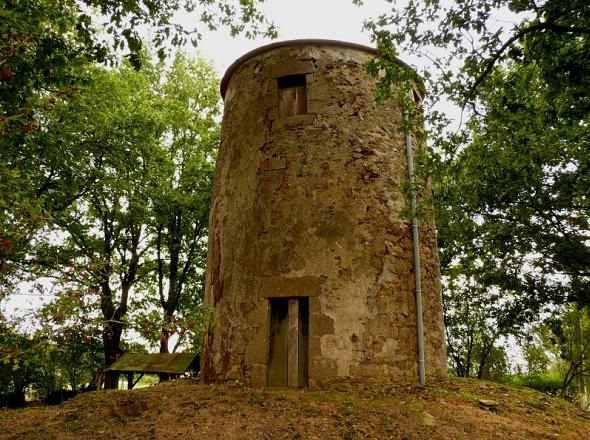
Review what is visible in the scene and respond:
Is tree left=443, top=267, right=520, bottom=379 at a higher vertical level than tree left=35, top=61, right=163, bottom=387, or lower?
lower

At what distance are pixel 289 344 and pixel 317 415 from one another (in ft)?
4.82

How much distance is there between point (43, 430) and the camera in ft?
19.9

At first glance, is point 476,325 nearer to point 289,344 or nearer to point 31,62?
point 289,344

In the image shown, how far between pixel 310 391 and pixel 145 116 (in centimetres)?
970

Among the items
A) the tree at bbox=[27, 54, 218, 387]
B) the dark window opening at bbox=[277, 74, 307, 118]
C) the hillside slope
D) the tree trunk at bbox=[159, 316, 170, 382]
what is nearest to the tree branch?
the dark window opening at bbox=[277, 74, 307, 118]

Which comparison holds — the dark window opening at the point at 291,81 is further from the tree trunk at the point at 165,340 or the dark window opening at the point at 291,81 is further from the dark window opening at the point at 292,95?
the tree trunk at the point at 165,340

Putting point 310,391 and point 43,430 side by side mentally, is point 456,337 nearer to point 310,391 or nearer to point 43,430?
point 310,391

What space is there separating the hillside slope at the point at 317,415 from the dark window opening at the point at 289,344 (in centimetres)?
45

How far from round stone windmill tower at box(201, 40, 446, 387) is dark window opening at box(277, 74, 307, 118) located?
0.08ft

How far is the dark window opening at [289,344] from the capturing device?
6855 mm

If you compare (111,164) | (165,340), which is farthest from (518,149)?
(111,164)

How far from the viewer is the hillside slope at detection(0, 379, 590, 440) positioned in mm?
5312

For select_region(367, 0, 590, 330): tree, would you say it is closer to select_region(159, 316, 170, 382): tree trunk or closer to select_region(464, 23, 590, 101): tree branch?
select_region(464, 23, 590, 101): tree branch

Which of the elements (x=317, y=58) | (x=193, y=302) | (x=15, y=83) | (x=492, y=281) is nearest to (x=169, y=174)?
(x=193, y=302)
